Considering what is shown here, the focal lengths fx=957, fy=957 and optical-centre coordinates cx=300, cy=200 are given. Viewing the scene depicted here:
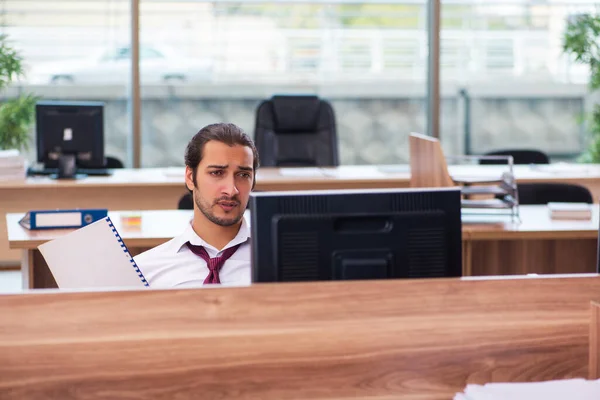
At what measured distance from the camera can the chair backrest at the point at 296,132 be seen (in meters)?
6.15

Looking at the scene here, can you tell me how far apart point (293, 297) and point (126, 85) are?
578cm

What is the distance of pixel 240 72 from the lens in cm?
734

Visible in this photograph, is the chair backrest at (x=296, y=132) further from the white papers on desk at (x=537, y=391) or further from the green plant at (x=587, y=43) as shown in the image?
the white papers on desk at (x=537, y=391)

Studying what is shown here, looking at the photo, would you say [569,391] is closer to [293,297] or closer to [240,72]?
[293,297]

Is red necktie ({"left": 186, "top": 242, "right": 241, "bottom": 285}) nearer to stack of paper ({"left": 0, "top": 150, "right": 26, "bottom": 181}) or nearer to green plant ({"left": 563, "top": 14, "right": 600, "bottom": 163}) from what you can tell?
stack of paper ({"left": 0, "top": 150, "right": 26, "bottom": 181})

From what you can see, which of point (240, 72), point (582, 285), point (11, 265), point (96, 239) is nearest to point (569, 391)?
point (582, 285)

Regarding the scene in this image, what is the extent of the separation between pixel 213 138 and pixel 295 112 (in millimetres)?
3392

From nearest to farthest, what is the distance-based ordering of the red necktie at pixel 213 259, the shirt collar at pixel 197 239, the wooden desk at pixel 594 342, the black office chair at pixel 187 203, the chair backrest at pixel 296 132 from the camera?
the wooden desk at pixel 594 342, the red necktie at pixel 213 259, the shirt collar at pixel 197 239, the black office chair at pixel 187 203, the chair backrest at pixel 296 132

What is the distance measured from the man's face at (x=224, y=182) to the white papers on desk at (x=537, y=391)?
1277 mm

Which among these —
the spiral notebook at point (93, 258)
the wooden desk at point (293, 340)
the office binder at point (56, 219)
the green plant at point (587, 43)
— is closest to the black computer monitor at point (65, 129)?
the office binder at point (56, 219)

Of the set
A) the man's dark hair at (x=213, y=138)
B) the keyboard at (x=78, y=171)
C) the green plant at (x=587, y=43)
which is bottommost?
the keyboard at (x=78, y=171)

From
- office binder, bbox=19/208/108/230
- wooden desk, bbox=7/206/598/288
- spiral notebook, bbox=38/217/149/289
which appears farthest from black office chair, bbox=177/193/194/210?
spiral notebook, bbox=38/217/149/289

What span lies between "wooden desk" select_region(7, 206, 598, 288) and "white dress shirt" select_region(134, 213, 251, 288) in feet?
3.35

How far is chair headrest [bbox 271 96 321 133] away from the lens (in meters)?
6.15
